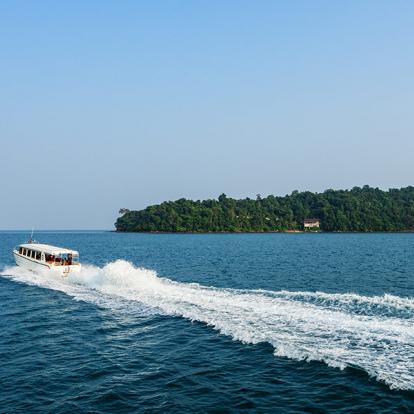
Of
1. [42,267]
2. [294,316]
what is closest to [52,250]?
[42,267]

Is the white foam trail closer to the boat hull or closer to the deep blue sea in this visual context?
the deep blue sea

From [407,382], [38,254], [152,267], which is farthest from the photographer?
[152,267]

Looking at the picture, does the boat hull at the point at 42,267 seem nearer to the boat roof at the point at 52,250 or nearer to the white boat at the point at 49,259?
the white boat at the point at 49,259

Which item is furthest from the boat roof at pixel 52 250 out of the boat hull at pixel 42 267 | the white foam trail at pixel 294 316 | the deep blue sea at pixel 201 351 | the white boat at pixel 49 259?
the deep blue sea at pixel 201 351

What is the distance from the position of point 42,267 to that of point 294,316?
35365mm

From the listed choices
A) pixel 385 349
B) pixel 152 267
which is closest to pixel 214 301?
pixel 385 349

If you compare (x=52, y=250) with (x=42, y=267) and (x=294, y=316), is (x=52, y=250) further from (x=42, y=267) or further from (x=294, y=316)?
(x=294, y=316)

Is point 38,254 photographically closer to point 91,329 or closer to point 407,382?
point 91,329

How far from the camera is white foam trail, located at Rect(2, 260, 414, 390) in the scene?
1934 centimetres

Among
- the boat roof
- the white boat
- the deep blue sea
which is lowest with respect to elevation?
the deep blue sea

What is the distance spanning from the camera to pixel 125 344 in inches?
912

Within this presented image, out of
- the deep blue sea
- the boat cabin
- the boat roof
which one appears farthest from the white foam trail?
the boat roof

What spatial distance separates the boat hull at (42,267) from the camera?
46.3 m

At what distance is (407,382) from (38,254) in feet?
155
